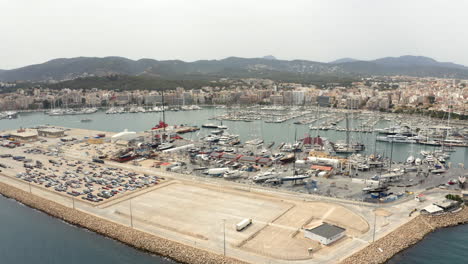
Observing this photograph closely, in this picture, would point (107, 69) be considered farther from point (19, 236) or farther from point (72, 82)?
point (19, 236)

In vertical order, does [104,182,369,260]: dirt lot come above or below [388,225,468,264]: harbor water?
above

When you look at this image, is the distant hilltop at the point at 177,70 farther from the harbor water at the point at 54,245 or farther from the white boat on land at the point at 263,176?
the harbor water at the point at 54,245

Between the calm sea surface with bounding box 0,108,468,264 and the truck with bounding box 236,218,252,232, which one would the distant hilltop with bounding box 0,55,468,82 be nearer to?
the calm sea surface with bounding box 0,108,468,264

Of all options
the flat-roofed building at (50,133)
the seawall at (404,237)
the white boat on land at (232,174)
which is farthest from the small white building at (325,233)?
the flat-roofed building at (50,133)

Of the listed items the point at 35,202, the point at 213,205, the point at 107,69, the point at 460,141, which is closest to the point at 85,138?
the point at 35,202

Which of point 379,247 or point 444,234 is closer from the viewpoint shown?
point 379,247

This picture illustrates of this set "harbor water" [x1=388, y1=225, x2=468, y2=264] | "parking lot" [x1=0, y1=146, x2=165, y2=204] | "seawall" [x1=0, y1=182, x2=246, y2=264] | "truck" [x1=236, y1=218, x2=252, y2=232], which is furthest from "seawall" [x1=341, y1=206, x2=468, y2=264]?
"parking lot" [x1=0, y1=146, x2=165, y2=204]

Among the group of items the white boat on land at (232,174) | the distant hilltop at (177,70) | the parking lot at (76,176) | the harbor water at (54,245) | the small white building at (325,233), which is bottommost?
the harbor water at (54,245)
